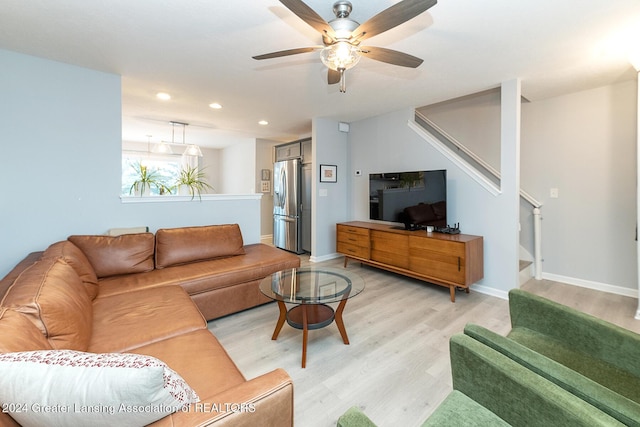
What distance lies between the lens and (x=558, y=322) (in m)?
1.43

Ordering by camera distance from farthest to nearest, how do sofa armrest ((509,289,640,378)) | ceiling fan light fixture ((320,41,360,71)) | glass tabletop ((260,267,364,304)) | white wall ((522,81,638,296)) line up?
white wall ((522,81,638,296)), glass tabletop ((260,267,364,304)), ceiling fan light fixture ((320,41,360,71)), sofa armrest ((509,289,640,378))

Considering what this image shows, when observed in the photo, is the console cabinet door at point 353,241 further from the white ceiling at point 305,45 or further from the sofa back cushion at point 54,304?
the sofa back cushion at point 54,304

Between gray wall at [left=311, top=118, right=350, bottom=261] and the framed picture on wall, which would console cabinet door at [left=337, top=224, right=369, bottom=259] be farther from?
the framed picture on wall

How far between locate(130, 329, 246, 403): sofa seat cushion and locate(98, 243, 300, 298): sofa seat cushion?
0.94 m

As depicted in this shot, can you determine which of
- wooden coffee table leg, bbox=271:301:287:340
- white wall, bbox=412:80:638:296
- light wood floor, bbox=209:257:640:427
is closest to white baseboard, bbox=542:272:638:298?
white wall, bbox=412:80:638:296

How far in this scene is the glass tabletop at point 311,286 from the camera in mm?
1983

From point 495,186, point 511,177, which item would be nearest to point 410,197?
point 495,186

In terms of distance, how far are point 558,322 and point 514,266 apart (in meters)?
1.86

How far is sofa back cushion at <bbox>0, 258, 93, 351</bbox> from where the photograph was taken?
3.62 feet

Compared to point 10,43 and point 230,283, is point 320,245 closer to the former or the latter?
point 230,283

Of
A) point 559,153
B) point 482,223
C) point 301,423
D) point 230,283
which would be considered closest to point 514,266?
point 482,223

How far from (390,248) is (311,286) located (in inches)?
69.5

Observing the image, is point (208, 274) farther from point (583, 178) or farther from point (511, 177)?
point (583, 178)

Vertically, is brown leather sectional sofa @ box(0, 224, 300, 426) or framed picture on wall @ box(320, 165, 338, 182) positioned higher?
framed picture on wall @ box(320, 165, 338, 182)
